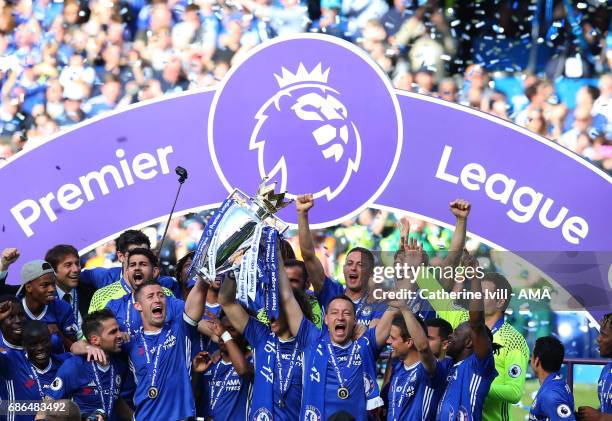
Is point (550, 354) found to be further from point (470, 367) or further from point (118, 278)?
point (118, 278)

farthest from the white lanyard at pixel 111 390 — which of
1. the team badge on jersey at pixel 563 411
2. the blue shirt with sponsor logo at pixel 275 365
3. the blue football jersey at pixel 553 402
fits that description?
the team badge on jersey at pixel 563 411

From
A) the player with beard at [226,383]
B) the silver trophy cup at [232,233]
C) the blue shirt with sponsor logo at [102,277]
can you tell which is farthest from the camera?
the blue shirt with sponsor logo at [102,277]

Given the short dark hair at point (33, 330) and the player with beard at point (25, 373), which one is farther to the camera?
the player with beard at point (25, 373)

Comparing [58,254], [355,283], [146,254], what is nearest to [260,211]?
[146,254]

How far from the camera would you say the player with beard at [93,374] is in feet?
24.3

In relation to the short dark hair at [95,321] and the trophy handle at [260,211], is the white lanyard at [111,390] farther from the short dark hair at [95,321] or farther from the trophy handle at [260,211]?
the trophy handle at [260,211]

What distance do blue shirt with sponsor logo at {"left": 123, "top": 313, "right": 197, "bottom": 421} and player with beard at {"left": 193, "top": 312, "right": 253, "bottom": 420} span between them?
0.22 meters

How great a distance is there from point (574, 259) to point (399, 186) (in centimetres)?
128

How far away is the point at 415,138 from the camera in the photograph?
957cm

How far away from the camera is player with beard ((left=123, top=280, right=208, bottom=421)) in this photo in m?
7.47

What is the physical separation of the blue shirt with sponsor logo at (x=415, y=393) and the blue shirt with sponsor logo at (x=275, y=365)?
0.53 metres

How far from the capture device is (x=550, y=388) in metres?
7.41

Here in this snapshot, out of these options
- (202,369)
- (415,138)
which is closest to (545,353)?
(202,369)

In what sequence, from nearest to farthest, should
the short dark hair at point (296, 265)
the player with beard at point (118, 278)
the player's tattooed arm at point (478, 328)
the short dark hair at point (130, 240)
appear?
the player's tattooed arm at point (478, 328) → the short dark hair at point (296, 265) → the player with beard at point (118, 278) → the short dark hair at point (130, 240)
